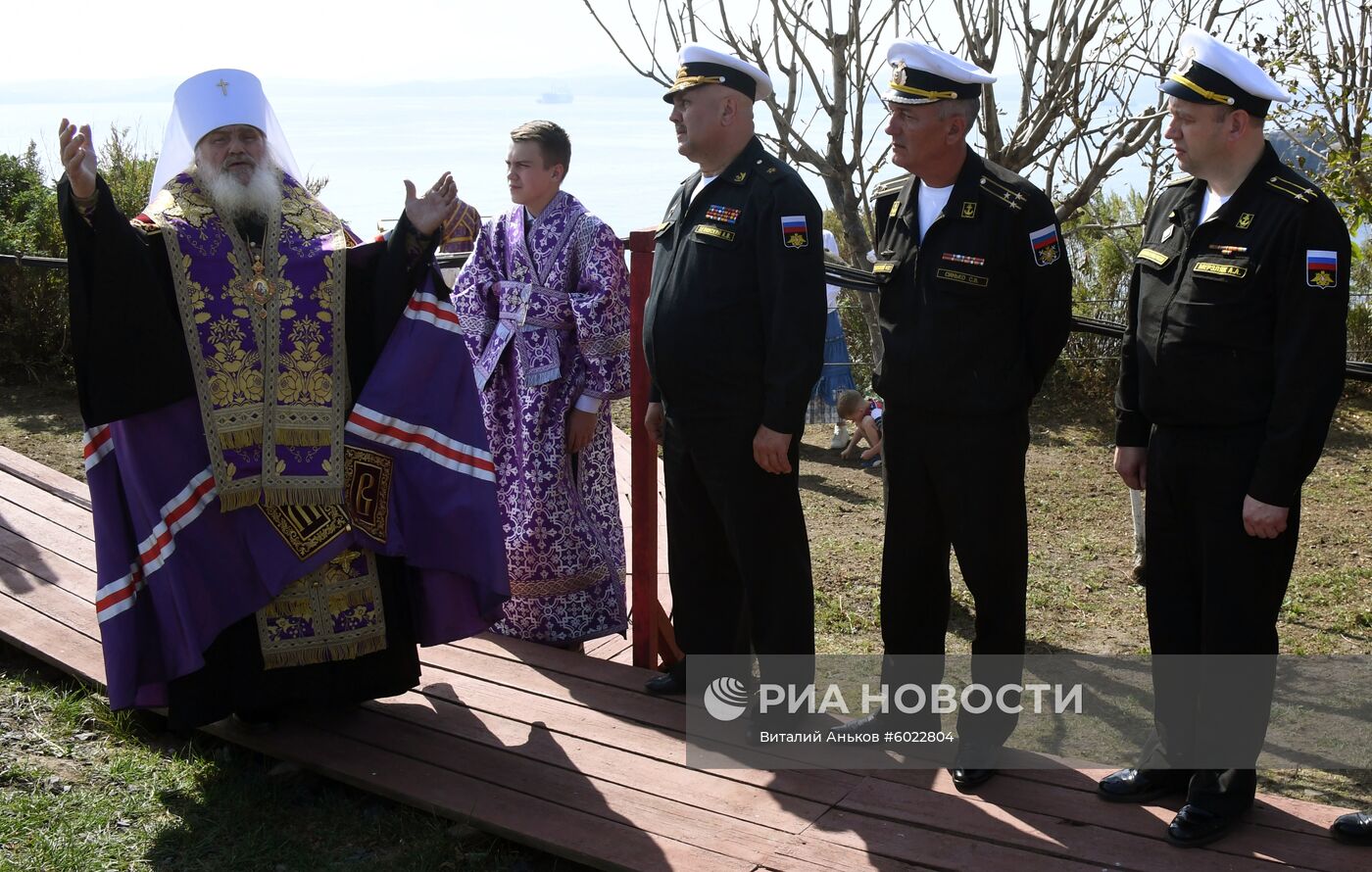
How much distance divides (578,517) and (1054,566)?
8.71 ft

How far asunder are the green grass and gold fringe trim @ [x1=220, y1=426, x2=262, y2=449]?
0.97m

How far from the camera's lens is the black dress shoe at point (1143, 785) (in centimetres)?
328

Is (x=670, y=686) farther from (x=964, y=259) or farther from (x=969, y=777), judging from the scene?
(x=964, y=259)

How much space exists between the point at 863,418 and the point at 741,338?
533cm

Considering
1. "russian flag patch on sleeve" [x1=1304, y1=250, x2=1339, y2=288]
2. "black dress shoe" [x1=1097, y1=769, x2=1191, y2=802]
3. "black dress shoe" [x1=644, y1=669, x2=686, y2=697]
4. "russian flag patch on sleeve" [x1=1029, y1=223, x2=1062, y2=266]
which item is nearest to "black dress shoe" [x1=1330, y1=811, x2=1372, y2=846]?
"black dress shoe" [x1=1097, y1=769, x2=1191, y2=802]

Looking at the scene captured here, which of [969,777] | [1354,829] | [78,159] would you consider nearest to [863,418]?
[969,777]

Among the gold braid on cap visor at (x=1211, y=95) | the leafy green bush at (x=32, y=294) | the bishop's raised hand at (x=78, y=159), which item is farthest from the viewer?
the leafy green bush at (x=32, y=294)

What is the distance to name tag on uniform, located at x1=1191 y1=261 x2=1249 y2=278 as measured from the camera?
9.90 feet

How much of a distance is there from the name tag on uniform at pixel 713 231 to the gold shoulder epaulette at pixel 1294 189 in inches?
53.1

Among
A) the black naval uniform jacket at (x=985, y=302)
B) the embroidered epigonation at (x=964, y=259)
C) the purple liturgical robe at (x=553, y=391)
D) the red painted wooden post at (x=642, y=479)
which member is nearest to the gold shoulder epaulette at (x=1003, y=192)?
the black naval uniform jacket at (x=985, y=302)

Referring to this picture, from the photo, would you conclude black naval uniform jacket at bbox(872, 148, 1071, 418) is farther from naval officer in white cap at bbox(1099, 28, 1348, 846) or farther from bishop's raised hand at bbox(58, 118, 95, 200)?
bishop's raised hand at bbox(58, 118, 95, 200)

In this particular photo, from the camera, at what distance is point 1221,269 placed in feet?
10.0

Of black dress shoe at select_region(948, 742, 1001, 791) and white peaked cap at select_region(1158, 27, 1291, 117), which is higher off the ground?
white peaked cap at select_region(1158, 27, 1291, 117)

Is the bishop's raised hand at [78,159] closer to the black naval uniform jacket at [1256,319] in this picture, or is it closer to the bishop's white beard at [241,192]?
the bishop's white beard at [241,192]
